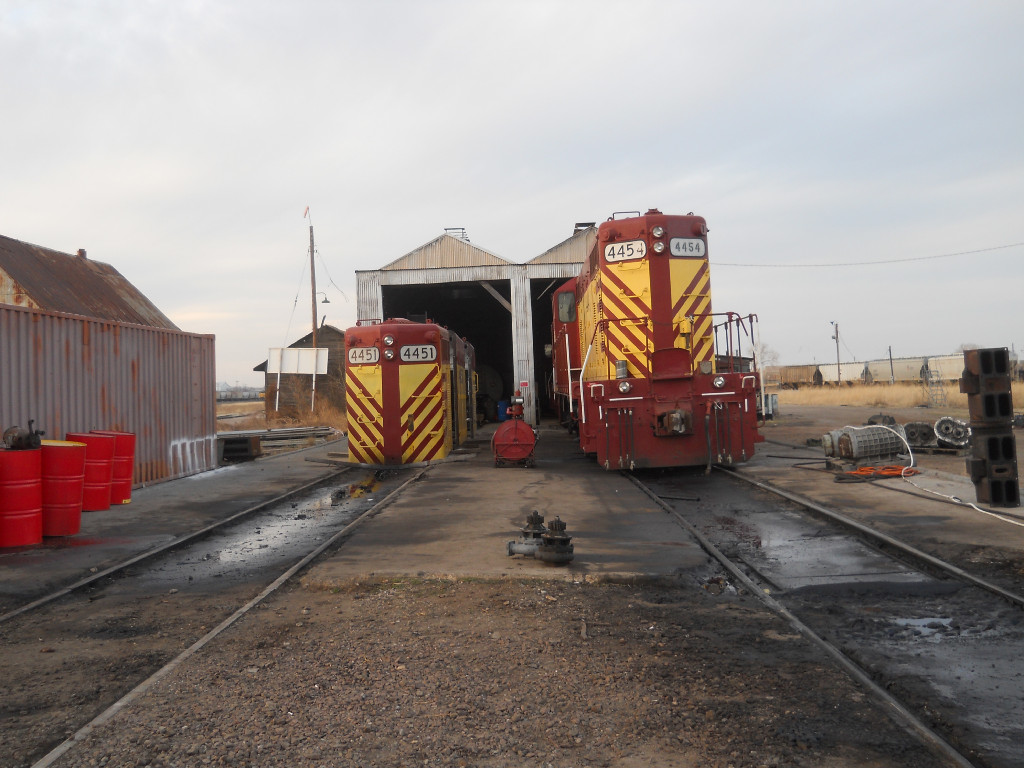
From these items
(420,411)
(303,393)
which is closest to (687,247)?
(420,411)

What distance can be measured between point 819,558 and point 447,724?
4200 mm

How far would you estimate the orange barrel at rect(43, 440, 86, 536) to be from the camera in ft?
26.4

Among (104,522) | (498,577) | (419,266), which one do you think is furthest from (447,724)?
(419,266)

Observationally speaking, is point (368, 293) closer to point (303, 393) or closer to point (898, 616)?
point (303, 393)

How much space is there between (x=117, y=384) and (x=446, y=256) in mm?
14432

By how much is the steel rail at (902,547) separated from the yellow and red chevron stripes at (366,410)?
7.75 m

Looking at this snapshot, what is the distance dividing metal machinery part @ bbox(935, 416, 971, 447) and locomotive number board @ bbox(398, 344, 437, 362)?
378 inches

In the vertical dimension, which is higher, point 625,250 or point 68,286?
point 68,286

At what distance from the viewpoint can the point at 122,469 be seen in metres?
10.4

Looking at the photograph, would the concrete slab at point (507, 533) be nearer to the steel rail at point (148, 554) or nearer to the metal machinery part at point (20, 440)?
the steel rail at point (148, 554)

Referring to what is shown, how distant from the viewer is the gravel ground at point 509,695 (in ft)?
9.61

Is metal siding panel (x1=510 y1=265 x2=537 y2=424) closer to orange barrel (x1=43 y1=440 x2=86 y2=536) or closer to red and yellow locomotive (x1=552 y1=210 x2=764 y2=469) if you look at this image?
red and yellow locomotive (x1=552 y1=210 x2=764 y2=469)

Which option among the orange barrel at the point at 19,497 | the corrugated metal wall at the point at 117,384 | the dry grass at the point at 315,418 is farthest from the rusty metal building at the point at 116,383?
the dry grass at the point at 315,418

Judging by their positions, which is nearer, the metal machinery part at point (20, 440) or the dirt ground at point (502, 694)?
the dirt ground at point (502, 694)
